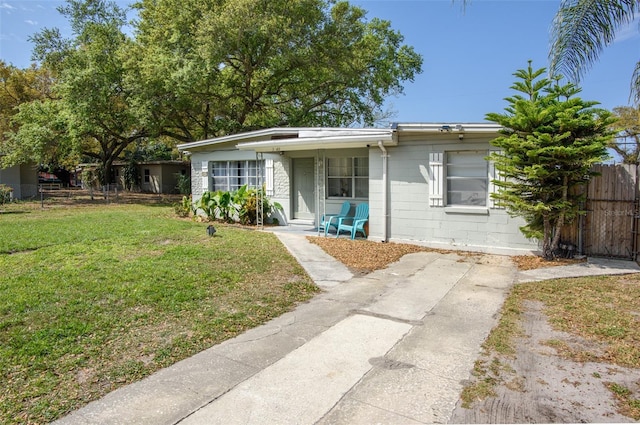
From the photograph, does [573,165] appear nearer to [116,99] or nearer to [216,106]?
[216,106]

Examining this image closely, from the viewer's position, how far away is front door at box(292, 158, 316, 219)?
1309 cm

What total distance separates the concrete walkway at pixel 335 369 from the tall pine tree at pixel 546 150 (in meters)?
2.62

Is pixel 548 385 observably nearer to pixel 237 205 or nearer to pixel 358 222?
pixel 358 222

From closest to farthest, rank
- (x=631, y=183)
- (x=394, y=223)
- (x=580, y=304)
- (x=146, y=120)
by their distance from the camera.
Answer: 1. (x=580, y=304)
2. (x=631, y=183)
3. (x=394, y=223)
4. (x=146, y=120)

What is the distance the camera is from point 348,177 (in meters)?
12.0

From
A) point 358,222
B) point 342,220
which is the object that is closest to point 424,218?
point 358,222

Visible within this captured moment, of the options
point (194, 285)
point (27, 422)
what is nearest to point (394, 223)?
point (194, 285)

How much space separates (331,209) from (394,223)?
2693 millimetres

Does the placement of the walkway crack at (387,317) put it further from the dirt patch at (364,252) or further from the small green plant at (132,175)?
the small green plant at (132,175)

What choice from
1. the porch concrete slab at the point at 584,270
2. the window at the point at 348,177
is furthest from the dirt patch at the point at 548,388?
the window at the point at 348,177

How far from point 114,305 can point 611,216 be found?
8.95 m

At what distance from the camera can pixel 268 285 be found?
6.32 metres

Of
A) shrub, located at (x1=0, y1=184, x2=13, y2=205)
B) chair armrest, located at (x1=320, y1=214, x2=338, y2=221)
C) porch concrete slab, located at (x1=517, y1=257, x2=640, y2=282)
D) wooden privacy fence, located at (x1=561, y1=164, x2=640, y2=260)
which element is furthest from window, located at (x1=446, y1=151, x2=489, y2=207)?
shrub, located at (x1=0, y1=184, x2=13, y2=205)

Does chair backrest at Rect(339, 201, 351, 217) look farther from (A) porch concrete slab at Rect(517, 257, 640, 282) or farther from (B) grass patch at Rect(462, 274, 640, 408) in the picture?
(B) grass patch at Rect(462, 274, 640, 408)
